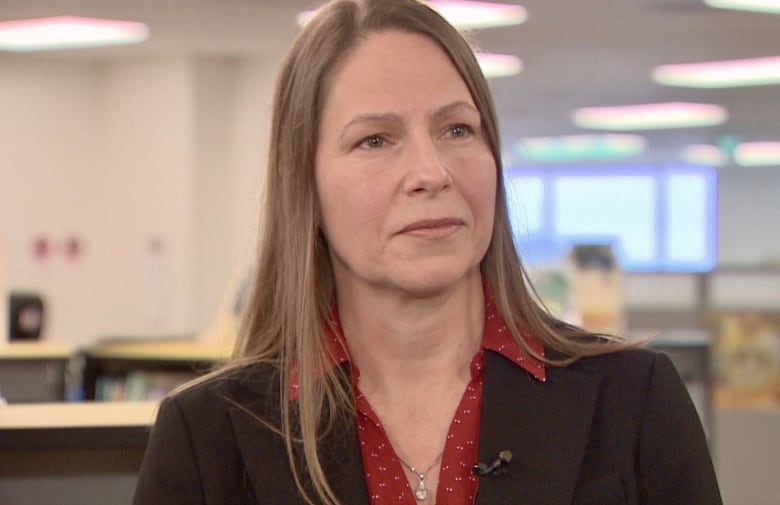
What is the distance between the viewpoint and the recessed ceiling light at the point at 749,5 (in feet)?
27.2

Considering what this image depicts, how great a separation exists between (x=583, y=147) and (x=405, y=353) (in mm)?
18267

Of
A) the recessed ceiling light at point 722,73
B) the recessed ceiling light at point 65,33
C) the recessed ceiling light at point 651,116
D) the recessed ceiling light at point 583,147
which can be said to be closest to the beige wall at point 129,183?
the recessed ceiling light at point 65,33

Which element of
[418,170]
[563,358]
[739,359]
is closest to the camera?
[418,170]

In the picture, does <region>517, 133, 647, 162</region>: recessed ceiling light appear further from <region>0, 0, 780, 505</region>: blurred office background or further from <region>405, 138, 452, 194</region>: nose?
<region>405, 138, 452, 194</region>: nose

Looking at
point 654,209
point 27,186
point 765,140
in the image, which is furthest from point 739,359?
point 654,209

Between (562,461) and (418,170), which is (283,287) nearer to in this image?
(418,170)

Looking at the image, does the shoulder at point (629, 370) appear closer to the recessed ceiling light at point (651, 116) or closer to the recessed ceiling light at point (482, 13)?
the recessed ceiling light at point (482, 13)

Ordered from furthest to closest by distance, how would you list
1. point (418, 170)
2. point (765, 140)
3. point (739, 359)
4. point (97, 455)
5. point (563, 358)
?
point (765, 140) < point (739, 359) < point (97, 455) < point (563, 358) < point (418, 170)

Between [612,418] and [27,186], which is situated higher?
[27,186]

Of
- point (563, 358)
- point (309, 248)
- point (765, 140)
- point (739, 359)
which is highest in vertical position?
point (765, 140)

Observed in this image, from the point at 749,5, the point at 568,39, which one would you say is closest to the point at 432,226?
the point at 749,5

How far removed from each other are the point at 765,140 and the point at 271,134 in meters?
Result: 16.6

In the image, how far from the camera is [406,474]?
5.42 ft

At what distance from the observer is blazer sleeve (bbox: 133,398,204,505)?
164 centimetres
